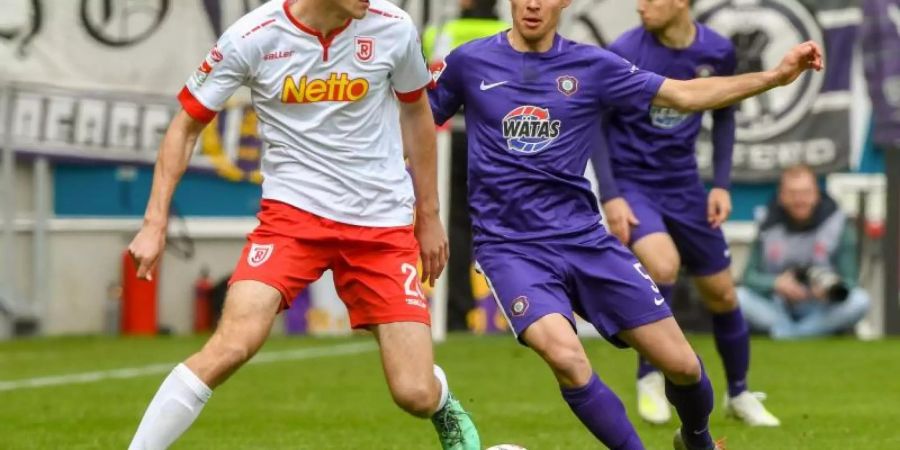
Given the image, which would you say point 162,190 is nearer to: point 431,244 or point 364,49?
point 364,49

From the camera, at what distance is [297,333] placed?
17312mm

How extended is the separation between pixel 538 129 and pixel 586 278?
23.5 inches

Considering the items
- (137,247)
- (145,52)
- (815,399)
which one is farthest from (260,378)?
(137,247)

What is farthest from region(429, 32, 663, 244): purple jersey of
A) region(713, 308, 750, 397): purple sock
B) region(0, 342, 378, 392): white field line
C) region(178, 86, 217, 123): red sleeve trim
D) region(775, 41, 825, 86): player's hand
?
region(0, 342, 378, 392): white field line

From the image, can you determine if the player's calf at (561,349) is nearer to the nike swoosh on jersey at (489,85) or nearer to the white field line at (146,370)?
the nike swoosh on jersey at (489,85)

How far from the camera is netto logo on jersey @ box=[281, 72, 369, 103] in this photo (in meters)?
6.98

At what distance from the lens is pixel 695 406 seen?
306 inches

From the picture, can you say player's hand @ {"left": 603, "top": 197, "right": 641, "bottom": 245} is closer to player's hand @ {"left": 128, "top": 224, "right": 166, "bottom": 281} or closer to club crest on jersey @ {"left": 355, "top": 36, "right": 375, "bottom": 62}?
club crest on jersey @ {"left": 355, "top": 36, "right": 375, "bottom": 62}

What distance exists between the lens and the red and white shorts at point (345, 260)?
6965mm

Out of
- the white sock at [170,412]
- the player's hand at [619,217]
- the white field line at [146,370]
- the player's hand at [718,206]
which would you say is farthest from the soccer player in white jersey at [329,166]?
the white field line at [146,370]

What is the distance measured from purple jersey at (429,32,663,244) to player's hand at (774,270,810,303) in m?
8.38

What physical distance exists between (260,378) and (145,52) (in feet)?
15.4

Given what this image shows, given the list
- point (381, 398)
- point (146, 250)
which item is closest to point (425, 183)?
point (146, 250)

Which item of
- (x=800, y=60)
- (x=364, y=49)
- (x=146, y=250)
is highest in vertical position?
(x=800, y=60)
